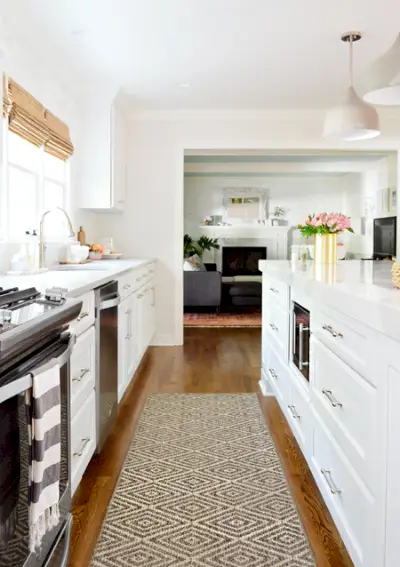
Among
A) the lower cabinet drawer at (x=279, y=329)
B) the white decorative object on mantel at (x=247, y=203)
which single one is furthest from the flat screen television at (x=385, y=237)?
the lower cabinet drawer at (x=279, y=329)

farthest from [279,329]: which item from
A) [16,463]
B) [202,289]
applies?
[202,289]

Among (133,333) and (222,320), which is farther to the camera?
(222,320)

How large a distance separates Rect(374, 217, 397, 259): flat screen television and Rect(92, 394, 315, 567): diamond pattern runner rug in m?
5.41

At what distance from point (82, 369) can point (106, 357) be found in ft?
1.71

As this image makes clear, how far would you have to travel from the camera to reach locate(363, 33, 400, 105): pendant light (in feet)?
8.59

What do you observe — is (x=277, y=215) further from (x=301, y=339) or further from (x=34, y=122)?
(x=301, y=339)

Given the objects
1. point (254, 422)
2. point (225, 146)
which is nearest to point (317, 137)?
point (225, 146)

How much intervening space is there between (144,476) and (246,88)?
11.6 feet

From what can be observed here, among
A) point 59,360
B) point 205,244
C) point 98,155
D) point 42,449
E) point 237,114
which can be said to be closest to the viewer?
point 42,449

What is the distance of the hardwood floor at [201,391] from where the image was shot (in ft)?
6.25

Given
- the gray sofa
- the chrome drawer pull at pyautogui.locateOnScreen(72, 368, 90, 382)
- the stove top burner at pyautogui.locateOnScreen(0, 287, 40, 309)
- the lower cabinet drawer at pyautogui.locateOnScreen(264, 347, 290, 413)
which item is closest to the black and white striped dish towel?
the stove top burner at pyautogui.locateOnScreen(0, 287, 40, 309)

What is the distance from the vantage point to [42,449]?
123 cm

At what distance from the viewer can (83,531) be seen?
195 centimetres

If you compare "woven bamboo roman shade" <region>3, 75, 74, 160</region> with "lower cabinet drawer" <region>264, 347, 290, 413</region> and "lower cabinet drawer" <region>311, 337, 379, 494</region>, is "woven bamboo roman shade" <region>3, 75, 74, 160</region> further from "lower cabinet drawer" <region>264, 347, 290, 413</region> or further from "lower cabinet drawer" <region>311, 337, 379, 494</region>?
"lower cabinet drawer" <region>311, 337, 379, 494</region>
